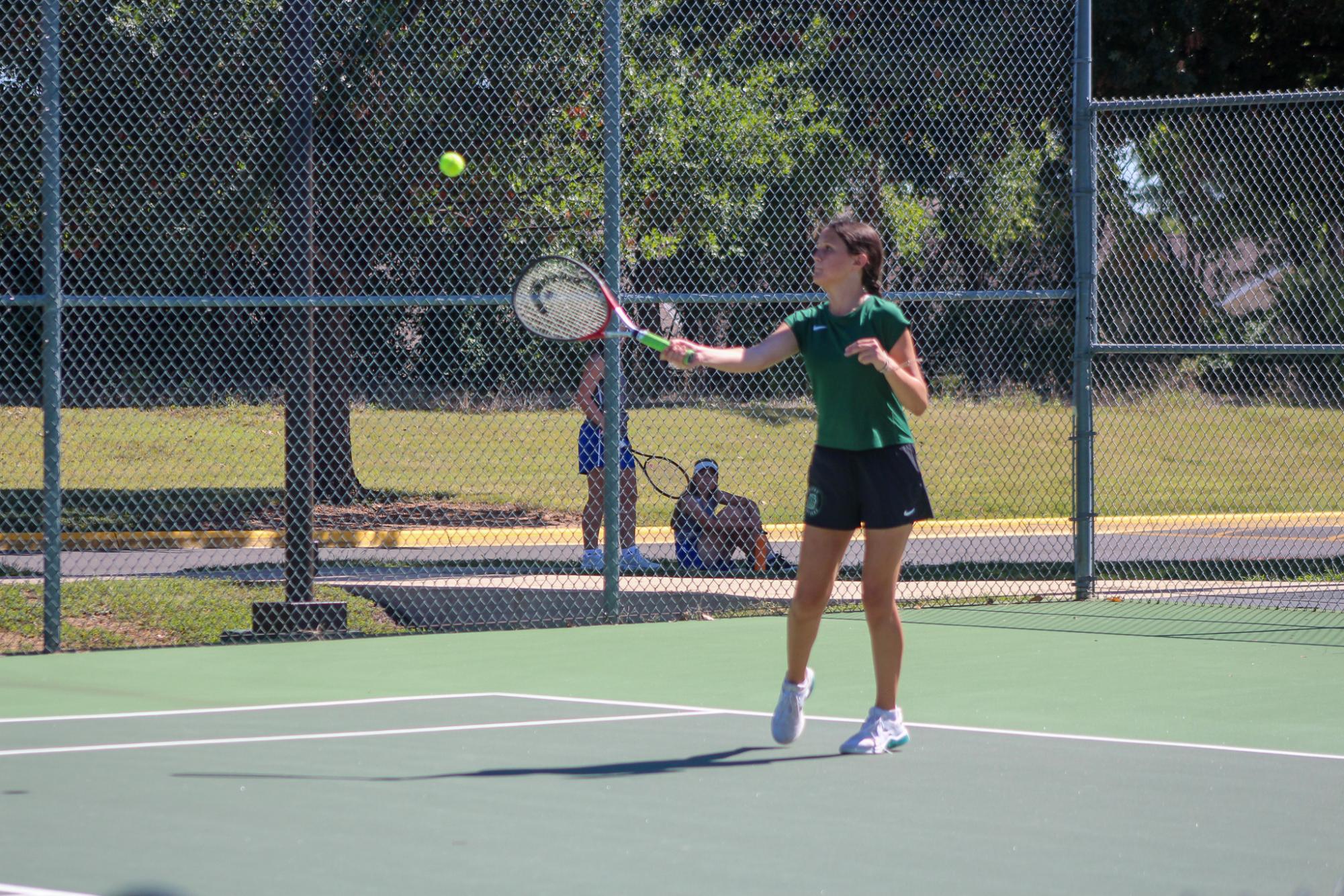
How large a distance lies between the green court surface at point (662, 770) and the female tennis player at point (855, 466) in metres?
0.25

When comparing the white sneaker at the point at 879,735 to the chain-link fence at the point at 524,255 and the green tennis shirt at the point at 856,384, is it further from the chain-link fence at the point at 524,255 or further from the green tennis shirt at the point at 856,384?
the chain-link fence at the point at 524,255

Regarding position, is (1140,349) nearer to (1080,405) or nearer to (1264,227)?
(1080,405)

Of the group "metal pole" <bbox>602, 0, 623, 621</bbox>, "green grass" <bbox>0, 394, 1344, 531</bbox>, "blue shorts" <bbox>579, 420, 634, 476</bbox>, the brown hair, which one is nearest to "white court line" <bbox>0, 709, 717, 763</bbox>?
the brown hair

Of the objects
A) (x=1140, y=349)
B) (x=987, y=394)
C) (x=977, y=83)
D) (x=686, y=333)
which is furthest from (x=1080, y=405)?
(x=987, y=394)

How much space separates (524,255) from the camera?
12.9m

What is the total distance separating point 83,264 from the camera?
12719 mm

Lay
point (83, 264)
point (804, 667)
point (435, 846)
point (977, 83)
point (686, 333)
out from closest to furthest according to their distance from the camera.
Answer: point (435, 846) < point (804, 667) < point (977, 83) < point (83, 264) < point (686, 333)

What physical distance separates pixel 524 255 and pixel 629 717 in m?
6.73

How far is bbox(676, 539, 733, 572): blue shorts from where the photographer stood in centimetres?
1100

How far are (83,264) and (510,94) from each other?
11.4ft

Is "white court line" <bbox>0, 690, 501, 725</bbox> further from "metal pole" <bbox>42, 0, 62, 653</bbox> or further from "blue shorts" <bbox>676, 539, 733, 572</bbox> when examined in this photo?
"blue shorts" <bbox>676, 539, 733, 572</bbox>

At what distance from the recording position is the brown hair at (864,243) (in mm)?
6082

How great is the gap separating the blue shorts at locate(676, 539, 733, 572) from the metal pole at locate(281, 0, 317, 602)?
2.71m

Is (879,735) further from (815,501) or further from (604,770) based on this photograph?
(604,770)
